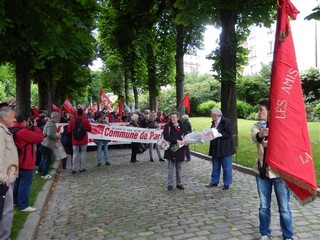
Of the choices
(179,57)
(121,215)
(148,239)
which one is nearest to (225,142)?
(121,215)

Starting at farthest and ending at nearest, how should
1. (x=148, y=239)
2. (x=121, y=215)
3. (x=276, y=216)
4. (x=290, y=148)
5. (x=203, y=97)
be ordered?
(x=203, y=97)
(x=121, y=215)
(x=276, y=216)
(x=148, y=239)
(x=290, y=148)

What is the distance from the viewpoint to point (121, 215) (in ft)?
23.2

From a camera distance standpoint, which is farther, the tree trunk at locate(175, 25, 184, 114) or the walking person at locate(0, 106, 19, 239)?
the tree trunk at locate(175, 25, 184, 114)

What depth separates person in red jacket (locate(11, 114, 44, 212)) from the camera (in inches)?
267

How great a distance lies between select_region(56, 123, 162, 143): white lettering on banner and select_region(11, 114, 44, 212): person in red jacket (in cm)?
616

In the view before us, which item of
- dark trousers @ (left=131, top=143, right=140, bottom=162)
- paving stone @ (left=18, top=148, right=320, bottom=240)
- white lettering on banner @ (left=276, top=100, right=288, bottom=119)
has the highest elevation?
white lettering on banner @ (left=276, top=100, right=288, bottom=119)

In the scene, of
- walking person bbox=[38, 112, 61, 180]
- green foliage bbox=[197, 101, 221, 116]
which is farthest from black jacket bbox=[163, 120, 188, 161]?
green foliage bbox=[197, 101, 221, 116]

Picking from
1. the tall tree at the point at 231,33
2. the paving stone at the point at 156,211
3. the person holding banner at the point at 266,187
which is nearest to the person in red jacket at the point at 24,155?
the paving stone at the point at 156,211

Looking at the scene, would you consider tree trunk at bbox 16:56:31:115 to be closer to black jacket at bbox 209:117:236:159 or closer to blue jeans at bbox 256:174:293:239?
black jacket at bbox 209:117:236:159

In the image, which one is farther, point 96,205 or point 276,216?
point 96,205

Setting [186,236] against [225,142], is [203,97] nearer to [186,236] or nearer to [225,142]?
[225,142]

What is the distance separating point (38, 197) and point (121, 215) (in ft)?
7.71

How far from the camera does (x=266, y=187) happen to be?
5105 millimetres

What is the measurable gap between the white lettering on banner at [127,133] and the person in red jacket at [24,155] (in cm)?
616
